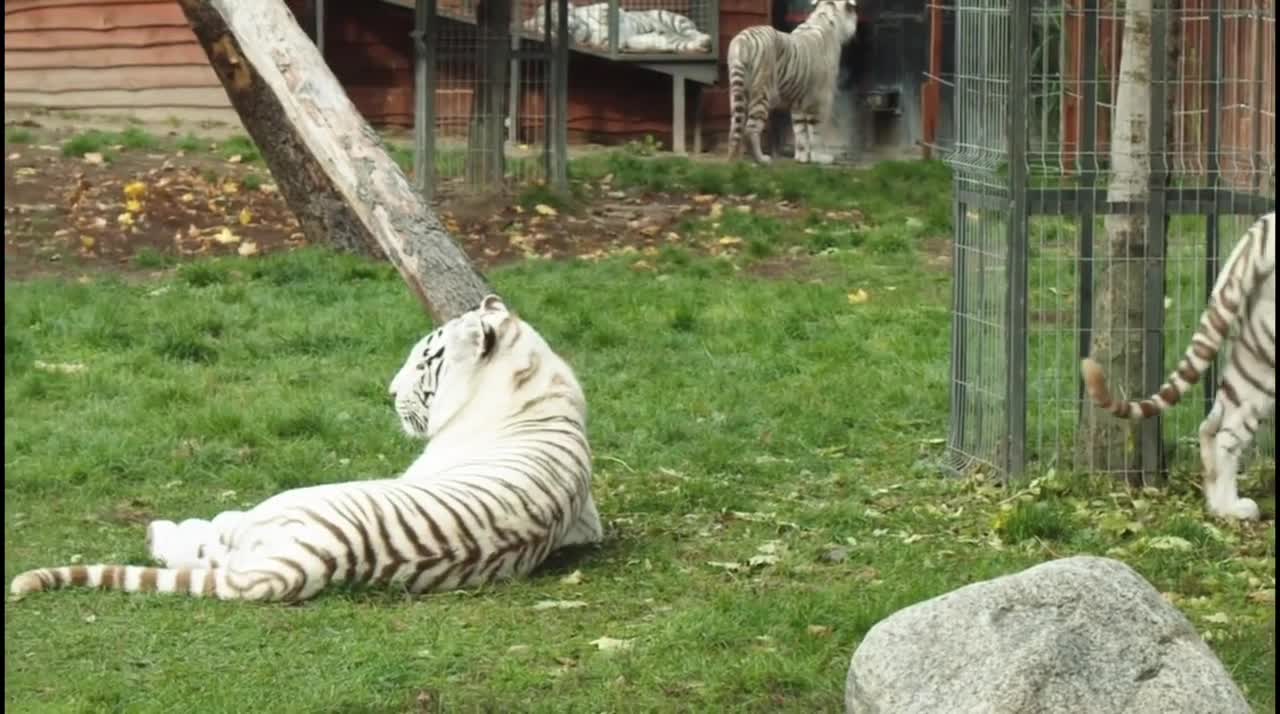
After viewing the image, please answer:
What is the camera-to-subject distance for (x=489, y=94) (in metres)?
15.4

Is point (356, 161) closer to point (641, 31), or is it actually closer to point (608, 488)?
point (608, 488)

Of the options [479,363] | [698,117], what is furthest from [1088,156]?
[698,117]

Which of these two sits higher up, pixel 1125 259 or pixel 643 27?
pixel 643 27

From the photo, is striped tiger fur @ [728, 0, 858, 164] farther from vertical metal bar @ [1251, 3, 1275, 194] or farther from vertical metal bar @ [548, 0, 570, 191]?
vertical metal bar @ [1251, 3, 1275, 194]

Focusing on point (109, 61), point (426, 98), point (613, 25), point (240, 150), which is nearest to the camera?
point (426, 98)

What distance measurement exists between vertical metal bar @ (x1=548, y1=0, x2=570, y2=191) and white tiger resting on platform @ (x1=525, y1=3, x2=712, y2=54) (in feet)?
12.7

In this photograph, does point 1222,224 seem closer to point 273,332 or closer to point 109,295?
point 273,332

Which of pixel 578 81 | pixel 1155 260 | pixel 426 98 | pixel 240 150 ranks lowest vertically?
pixel 1155 260

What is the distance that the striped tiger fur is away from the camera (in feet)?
63.6

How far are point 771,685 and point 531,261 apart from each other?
808cm

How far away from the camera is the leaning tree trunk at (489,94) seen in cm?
1538

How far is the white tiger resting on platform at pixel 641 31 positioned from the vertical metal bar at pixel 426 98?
4.47 meters

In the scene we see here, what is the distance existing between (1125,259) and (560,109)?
27.4ft

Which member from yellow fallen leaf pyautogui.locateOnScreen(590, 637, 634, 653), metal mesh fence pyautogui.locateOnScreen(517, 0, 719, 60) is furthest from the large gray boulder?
metal mesh fence pyautogui.locateOnScreen(517, 0, 719, 60)
